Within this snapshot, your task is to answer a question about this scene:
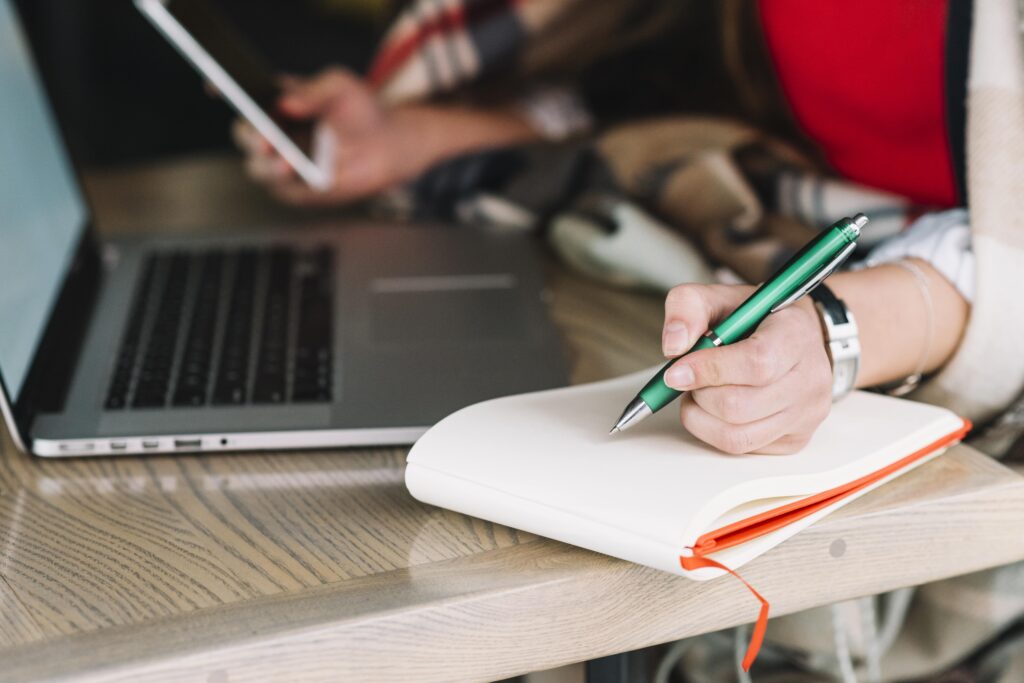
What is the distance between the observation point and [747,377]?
483mm

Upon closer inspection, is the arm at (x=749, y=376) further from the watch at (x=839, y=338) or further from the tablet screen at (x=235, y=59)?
the tablet screen at (x=235, y=59)

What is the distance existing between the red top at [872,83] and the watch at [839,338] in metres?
0.26

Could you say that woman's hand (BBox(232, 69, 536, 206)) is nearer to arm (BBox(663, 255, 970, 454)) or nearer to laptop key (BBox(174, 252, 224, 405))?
laptop key (BBox(174, 252, 224, 405))

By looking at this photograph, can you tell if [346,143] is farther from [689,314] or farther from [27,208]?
[689,314]

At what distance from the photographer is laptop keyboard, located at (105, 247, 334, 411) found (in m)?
0.61

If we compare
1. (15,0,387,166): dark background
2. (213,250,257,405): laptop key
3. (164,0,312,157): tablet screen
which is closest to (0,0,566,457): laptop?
(213,250,257,405): laptop key

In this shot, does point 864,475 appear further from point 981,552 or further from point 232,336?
point 232,336

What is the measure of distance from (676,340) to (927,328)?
0.20m

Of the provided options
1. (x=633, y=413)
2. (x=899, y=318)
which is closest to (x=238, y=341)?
(x=633, y=413)

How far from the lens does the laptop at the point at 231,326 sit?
1.92ft

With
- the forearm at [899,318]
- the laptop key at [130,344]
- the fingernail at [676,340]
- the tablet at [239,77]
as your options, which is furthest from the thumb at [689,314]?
the tablet at [239,77]

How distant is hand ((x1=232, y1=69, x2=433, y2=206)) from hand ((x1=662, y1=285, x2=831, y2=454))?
0.57m

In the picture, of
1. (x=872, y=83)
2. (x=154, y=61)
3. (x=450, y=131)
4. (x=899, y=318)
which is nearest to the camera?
(x=899, y=318)

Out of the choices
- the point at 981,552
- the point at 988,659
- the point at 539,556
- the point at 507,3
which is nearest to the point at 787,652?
the point at 988,659
